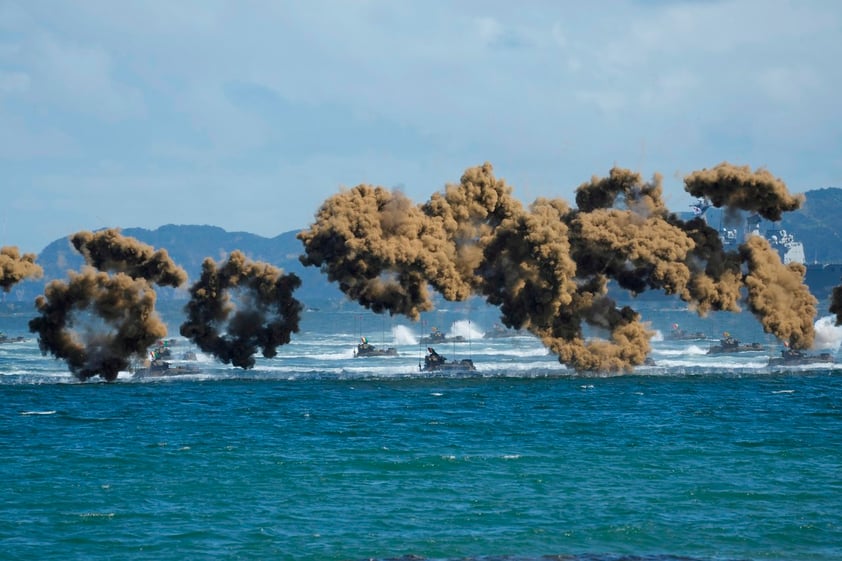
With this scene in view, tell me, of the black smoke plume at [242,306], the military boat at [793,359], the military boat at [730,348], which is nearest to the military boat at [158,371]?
the black smoke plume at [242,306]

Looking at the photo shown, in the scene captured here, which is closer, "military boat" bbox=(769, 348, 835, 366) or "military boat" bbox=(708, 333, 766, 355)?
"military boat" bbox=(769, 348, 835, 366)

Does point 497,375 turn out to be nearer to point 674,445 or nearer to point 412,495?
point 674,445

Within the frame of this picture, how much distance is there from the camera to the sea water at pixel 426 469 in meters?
26.7

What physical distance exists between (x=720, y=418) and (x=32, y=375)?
40.7 meters

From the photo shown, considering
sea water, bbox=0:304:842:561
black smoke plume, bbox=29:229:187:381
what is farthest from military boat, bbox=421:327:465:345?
black smoke plume, bbox=29:229:187:381

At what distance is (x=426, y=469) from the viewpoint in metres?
35.8

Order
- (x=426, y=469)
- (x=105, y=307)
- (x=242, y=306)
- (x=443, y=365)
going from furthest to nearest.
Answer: (x=443, y=365) < (x=242, y=306) < (x=105, y=307) < (x=426, y=469)

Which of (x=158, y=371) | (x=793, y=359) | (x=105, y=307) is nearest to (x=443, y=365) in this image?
(x=158, y=371)

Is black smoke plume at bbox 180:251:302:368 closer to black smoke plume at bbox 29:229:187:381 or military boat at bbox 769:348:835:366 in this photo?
black smoke plume at bbox 29:229:187:381

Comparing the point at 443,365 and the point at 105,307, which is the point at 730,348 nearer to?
the point at 443,365

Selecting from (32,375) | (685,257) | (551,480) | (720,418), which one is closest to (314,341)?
(32,375)

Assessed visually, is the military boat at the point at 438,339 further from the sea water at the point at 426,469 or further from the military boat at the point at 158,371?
the sea water at the point at 426,469

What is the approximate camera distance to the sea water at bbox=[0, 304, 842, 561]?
1051 inches

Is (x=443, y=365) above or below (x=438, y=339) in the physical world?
below
